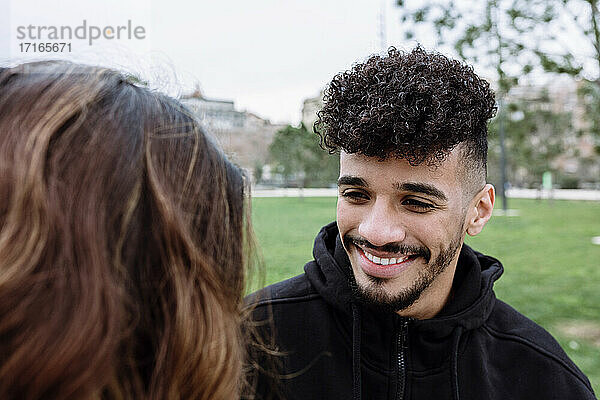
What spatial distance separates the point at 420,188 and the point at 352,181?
25 cm

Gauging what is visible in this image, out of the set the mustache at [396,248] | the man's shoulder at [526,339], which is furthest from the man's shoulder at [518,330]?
the mustache at [396,248]

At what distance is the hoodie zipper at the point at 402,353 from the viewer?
2.32 meters

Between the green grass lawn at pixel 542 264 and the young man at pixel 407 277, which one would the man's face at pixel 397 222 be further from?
the green grass lawn at pixel 542 264

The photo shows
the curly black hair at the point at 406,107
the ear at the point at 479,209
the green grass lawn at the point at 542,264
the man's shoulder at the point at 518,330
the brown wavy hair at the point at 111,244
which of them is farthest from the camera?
the green grass lawn at the point at 542,264

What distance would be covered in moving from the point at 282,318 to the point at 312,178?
4494 cm

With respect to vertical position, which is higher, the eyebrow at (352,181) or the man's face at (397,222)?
the eyebrow at (352,181)

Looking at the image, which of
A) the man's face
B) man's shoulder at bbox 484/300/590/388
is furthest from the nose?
man's shoulder at bbox 484/300/590/388

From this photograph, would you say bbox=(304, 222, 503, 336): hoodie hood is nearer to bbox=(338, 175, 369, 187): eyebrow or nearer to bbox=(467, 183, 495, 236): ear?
bbox=(467, 183, 495, 236): ear

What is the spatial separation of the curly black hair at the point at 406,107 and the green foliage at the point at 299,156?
125ft

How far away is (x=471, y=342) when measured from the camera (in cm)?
244

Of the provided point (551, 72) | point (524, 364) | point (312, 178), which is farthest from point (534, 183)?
point (524, 364)

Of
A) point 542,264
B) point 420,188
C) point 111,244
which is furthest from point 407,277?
point 542,264

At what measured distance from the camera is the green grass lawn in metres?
6.52

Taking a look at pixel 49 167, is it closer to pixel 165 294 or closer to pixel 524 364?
pixel 165 294
